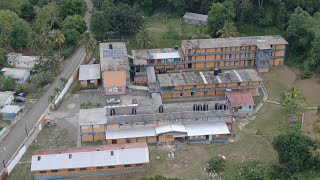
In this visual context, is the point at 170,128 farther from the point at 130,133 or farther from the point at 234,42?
the point at 234,42

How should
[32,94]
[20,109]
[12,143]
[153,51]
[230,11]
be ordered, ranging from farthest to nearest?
[230,11] < [153,51] < [32,94] < [20,109] < [12,143]

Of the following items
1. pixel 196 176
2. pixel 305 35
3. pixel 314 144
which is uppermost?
pixel 305 35

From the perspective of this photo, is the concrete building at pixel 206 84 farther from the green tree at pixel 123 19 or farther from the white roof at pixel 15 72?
the white roof at pixel 15 72

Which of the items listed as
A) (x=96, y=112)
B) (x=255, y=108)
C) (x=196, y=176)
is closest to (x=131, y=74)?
(x=96, y=112)

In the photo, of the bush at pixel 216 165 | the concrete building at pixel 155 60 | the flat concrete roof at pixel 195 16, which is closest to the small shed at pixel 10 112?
the concrete building at pixel 155 60

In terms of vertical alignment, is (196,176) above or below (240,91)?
below

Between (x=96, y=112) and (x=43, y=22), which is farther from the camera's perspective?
(x=43, y=22)

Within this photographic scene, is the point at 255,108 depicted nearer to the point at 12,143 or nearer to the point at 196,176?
the point at 196,176
